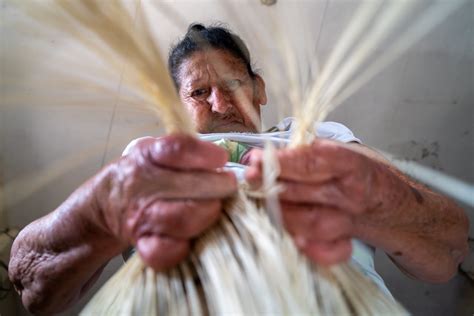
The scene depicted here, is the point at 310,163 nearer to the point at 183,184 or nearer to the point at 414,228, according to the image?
the point at 183,184

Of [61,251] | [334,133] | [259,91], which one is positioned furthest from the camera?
[259,91]

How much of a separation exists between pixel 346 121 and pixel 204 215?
3.60 feet

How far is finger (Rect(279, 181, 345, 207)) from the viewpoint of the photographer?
15.3 inches

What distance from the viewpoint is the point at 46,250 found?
1.84 feet

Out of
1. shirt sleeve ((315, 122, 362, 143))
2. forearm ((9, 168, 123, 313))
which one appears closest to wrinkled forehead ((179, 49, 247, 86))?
shirt sleeve ((315, 122, 362, 143))

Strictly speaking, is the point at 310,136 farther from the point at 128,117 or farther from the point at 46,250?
the point at 128,117

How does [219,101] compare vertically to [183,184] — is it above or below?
above

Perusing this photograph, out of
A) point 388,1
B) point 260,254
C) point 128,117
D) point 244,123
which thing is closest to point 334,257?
point 260,254

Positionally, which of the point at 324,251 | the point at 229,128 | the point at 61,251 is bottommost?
the point at 61,251

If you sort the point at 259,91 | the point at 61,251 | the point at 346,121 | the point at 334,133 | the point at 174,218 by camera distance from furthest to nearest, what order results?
the point at 346,121 < the point at 259,91 < the point at 334,133 < the point at 61,251 < the point at 174,218

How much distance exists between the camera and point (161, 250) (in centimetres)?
38

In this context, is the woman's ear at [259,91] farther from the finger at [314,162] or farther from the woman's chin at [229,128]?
the finger at [314,162]

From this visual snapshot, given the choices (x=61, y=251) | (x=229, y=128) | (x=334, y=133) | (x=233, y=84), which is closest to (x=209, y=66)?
(x=233, y=84)

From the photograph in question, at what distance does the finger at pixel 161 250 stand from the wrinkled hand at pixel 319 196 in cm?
11
